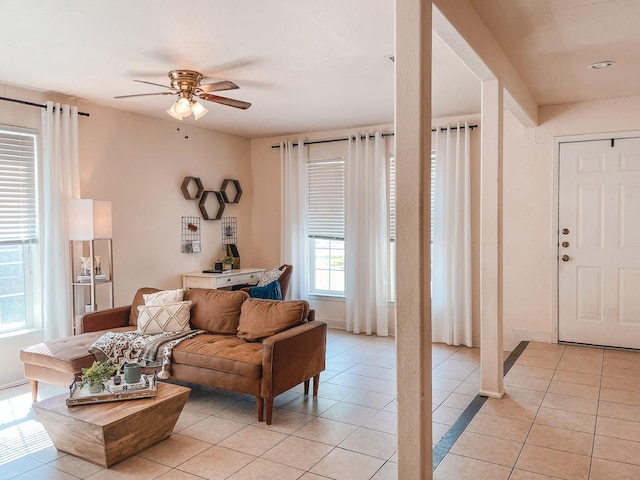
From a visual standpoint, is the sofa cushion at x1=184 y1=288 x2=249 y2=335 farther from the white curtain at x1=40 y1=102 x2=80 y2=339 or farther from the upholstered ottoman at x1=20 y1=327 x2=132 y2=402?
the white curtain at x1=40 y1=102 x2=80 y2=339

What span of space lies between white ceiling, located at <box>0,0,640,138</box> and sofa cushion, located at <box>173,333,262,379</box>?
217 centimetres

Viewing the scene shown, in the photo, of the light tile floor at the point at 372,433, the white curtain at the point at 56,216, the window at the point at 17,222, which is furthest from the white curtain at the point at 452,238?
the window at the point at 17,222

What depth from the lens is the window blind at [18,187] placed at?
433 cm

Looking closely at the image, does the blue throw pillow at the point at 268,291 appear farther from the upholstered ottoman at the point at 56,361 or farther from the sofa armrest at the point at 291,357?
the upholstered ottoman at the point at 56,361

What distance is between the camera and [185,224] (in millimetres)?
5996

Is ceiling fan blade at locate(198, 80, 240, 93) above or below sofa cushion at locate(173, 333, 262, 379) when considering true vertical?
above

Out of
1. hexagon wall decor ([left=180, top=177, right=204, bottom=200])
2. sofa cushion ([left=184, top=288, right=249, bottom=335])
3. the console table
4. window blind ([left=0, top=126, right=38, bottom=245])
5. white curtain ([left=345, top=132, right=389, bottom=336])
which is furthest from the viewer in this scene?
white curtain ([left=345, top=132, right=389, bottom=336])

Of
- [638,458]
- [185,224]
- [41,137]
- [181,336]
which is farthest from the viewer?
[185,224]

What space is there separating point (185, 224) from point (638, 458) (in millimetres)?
4933

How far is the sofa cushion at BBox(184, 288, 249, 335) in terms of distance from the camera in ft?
13.9

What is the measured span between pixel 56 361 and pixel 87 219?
1.42 m

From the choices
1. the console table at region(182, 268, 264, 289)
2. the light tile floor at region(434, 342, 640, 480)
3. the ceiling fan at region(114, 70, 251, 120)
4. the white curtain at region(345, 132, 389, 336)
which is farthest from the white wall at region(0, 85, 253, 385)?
the light tile floor at region(434, 342, 640, 480)

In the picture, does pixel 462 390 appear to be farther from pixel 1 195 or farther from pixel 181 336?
pixel 1 195

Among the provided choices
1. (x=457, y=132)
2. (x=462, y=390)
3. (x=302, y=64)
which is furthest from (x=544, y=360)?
(x=302, y=64)
